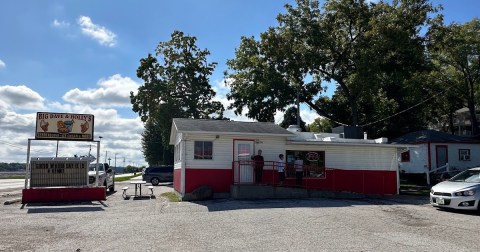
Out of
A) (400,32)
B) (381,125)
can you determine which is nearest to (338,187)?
(400,32)

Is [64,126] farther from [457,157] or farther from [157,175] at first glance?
[457,157]

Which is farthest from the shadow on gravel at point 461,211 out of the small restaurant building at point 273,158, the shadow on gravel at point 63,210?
the shadow on gravel at point 63,210

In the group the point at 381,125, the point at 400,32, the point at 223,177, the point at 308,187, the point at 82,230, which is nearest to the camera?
the point at 82,230

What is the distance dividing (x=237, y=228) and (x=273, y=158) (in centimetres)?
972

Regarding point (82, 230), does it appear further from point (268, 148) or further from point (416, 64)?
point (416, 64)

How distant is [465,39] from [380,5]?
9.67 meters

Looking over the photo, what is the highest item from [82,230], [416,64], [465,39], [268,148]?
[465,39]

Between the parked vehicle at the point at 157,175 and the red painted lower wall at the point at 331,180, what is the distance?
55.3 ft

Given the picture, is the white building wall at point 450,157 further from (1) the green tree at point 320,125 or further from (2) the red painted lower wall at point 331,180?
(1) the green tree at point 320,125

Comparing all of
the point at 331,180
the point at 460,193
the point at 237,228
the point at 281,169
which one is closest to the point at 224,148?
the point at 281,169

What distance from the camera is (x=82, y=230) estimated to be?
10.6 meters

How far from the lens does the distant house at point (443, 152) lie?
3209 cm

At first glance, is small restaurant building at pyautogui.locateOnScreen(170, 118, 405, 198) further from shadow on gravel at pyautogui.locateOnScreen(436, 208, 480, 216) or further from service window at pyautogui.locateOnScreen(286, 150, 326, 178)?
shadow on gravel at pyautogui.locateOnScreen(436, 208, 480, 216)

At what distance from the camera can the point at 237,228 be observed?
10773mm
